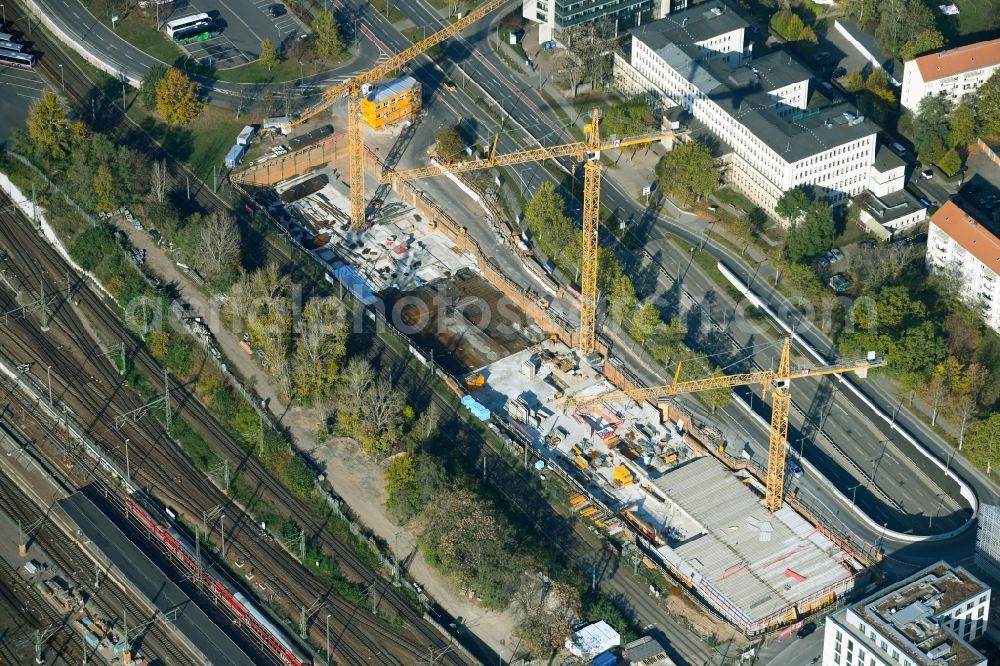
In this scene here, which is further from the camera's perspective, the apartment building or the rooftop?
the apartment building

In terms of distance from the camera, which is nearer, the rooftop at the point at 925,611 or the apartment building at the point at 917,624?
the rooftop at the point at 925,611

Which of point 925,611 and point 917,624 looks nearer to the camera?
point 917,624

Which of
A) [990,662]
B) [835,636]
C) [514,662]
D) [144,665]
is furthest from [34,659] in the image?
[990,662]

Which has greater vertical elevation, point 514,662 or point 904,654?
point 904,654

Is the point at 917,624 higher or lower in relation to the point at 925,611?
lower

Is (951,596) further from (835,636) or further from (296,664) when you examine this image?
(296,664)
